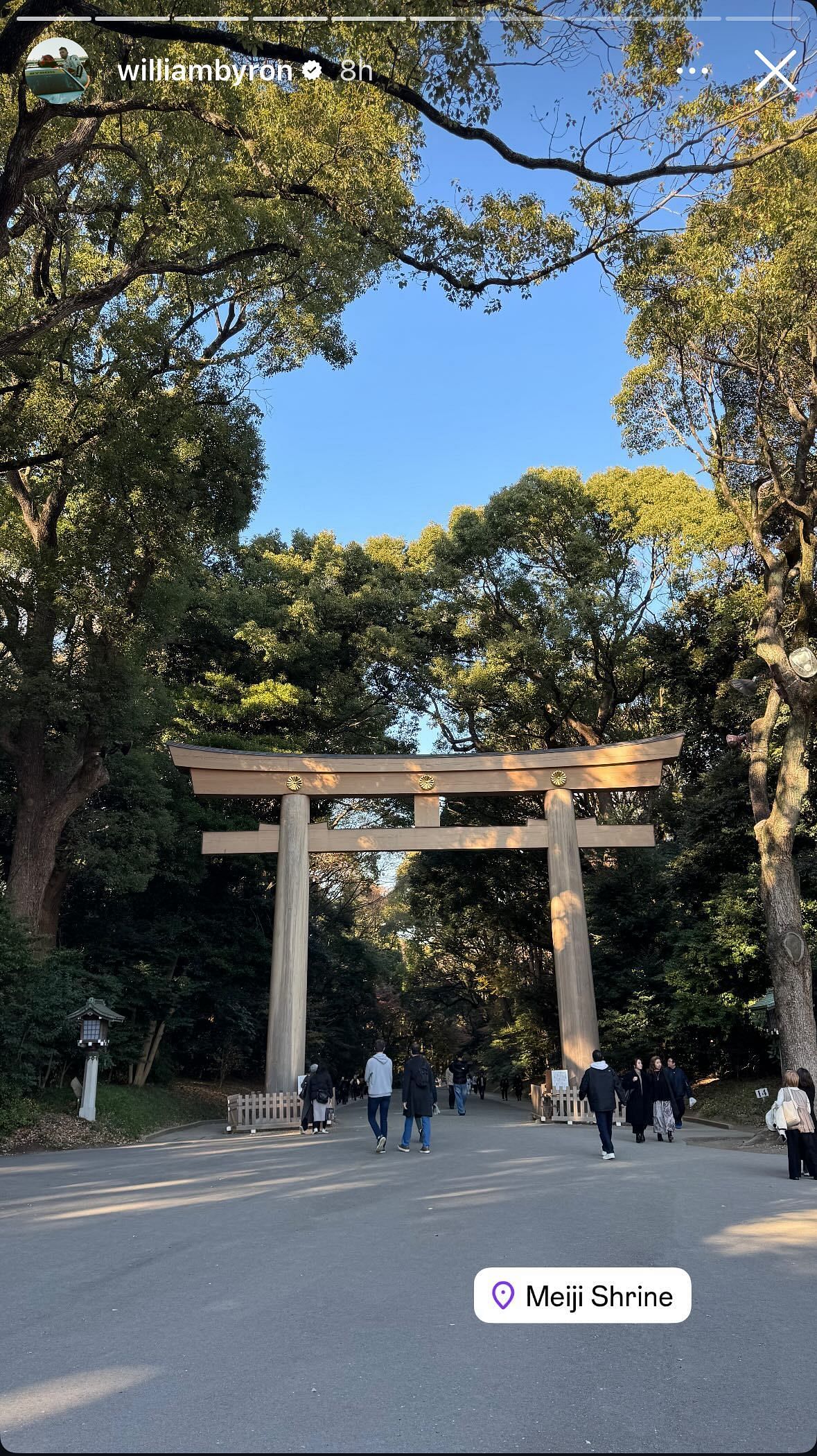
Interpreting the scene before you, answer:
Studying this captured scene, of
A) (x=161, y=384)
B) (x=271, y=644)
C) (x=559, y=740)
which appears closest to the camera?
(x=161, y=384)

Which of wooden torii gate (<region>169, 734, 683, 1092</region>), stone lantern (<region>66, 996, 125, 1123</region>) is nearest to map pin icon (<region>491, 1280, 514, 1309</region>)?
stone lantern (<region>66, 996, 125, 1123</region>)

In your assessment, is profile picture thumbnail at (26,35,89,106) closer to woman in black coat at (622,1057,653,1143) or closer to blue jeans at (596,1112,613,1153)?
blue jeans at (596,1112,613,1153)

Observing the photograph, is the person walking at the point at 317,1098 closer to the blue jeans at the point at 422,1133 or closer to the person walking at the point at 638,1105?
the blue jeans at the point at 422,1133

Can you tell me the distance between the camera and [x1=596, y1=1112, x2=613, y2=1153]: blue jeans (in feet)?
32.3

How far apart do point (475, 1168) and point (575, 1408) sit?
6394mm

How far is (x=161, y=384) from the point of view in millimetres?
13141

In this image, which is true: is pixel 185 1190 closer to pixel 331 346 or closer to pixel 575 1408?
pixel 575 1408

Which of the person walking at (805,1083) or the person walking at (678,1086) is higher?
the person walking at (805,1083)

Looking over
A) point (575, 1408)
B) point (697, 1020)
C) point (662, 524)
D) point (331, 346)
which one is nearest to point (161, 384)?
point (331, 346)

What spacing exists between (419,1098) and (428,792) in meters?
7.60

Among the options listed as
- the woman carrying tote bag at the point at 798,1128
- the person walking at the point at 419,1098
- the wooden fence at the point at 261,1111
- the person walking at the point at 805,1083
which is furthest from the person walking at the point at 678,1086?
the wooden fence at the point at 261,1111

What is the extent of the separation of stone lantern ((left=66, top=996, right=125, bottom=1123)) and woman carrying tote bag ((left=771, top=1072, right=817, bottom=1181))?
9.51 meters

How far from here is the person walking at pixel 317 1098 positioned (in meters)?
14.1

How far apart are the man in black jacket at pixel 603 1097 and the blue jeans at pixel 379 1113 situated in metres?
2.38
